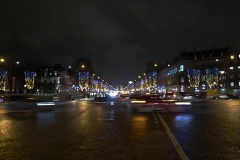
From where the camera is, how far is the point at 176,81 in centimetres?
13725

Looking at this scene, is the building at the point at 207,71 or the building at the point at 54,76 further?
the building at the point at 54,76

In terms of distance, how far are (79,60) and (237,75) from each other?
190 feet

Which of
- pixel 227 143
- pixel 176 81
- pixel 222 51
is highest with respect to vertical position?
pixel 222 51

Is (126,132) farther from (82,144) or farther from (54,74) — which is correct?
(54,74)

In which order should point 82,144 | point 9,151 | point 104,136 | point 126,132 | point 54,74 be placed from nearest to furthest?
point 9,151 < point 82,144 < point 104,136 < point 126,132 < point 54,74

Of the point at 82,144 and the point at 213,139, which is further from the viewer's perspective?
the point at 213,139

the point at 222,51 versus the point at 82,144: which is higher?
the point at 222,51

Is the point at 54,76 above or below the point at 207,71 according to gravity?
above

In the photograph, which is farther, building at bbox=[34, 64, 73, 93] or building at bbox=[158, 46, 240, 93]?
building at bbox=[34, 64, 73, 93]

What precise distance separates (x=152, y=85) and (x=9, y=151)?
150 metres

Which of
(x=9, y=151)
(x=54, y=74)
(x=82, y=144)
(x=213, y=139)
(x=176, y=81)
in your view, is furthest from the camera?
(x=54, y=74)

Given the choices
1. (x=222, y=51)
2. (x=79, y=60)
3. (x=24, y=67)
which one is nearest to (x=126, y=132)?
(x=24, y=67)

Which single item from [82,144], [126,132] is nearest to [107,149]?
[82,144]

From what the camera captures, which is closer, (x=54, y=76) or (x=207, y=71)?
(x=207, y=71)
